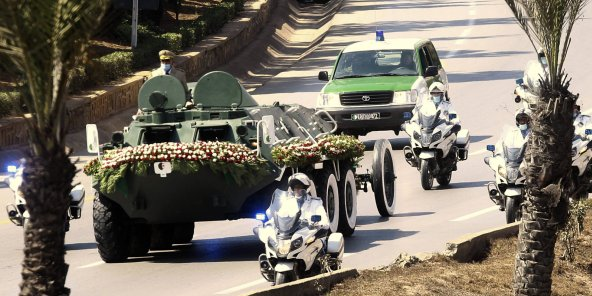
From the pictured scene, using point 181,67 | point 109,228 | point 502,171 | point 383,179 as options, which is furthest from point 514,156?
point 181,67

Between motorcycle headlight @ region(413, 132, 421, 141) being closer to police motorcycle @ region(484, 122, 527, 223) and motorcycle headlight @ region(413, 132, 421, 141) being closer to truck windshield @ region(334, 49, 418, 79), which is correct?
police motorcycle @ region(484, 122, 527, 223)

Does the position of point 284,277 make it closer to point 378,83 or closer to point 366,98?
point 366,98

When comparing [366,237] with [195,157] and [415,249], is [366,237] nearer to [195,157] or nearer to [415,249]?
[415,249]

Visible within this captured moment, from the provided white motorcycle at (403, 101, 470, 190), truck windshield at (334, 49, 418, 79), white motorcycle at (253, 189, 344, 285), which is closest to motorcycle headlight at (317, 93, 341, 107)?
truck windshield at (334, 49, 418, 79)

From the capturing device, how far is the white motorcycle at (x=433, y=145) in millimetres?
23547

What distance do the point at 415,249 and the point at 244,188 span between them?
94.2 inches

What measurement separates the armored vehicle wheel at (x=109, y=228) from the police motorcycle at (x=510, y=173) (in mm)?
4766

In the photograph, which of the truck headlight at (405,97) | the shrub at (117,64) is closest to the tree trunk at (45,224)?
the truck headlight at (405,97)

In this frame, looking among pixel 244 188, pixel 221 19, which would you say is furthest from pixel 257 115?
pixel 221 19

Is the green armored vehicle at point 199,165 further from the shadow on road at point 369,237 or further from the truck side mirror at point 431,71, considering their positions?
the truck side mirror at point 431,71

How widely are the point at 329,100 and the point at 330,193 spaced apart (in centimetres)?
1061

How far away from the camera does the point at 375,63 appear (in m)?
30.2

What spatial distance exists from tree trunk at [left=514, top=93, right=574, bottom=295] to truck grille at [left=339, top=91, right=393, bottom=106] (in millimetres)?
13570

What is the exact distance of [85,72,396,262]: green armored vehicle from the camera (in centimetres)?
1736
